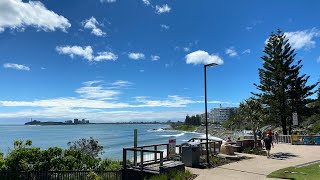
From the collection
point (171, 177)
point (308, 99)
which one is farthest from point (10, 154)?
point (308, 99)

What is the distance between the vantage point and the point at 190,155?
1720cm

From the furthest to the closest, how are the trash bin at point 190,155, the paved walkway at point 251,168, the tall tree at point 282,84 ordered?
the tall tree at point 282,84, the trash bin at point 190,155, the paved walkway at point 251,168

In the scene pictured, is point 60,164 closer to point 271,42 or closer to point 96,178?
point 96,178

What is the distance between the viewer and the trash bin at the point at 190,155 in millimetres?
17172

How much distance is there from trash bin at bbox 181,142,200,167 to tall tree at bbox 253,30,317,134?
95.6 feet

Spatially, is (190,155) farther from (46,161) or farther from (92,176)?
(46,161)

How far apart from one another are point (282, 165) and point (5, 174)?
524 inches

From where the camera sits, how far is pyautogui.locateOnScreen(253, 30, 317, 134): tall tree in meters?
44.1

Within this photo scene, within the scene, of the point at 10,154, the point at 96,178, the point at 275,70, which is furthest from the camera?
the point at 275,70

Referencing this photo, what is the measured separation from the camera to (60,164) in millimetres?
16953

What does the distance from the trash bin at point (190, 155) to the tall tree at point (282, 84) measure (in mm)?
29125

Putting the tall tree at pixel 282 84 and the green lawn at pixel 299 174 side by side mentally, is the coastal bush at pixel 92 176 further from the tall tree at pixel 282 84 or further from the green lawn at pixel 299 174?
the tall tree at pixel 282 84

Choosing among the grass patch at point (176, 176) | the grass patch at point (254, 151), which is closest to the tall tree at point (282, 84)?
the grass patch at point (254, 151)

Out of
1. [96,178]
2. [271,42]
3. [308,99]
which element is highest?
[271,42]
